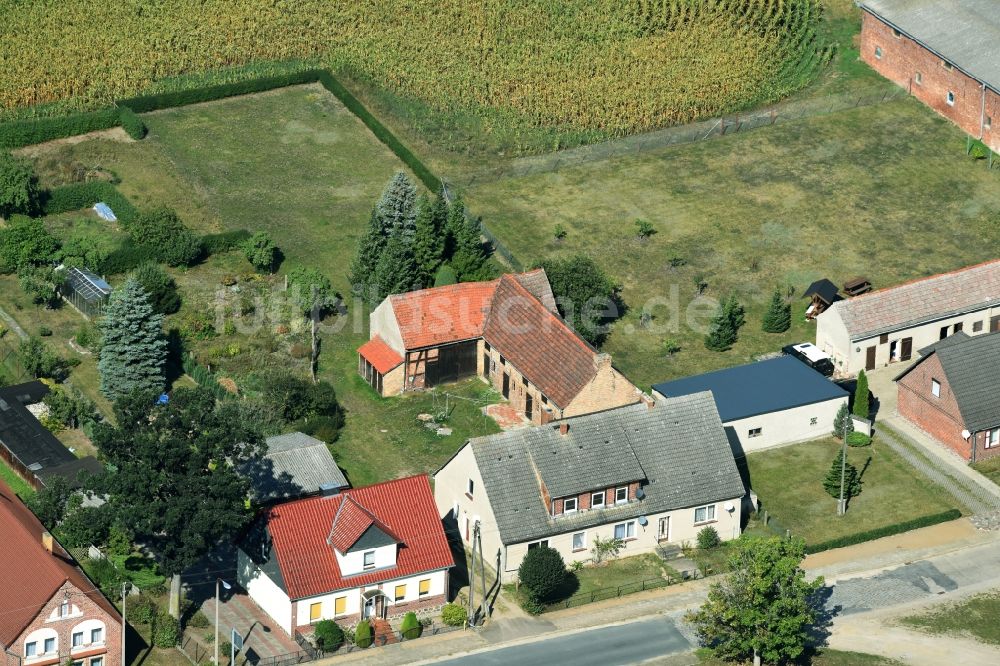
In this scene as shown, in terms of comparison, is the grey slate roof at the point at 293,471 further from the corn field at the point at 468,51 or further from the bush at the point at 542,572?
the corn field at the point at 468,51

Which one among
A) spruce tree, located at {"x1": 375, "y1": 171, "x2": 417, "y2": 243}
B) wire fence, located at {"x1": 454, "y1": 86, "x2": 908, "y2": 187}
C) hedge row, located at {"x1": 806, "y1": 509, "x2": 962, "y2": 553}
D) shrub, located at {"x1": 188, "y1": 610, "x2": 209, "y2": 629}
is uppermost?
wire fence, located at {"x1": 454, "y1": 86, "x2": 908, "y2": 187}

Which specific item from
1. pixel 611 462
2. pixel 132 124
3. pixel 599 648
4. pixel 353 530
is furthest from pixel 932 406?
pixel 132 124

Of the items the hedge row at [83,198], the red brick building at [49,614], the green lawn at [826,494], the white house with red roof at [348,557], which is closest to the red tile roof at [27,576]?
the red brick building at [49,614]

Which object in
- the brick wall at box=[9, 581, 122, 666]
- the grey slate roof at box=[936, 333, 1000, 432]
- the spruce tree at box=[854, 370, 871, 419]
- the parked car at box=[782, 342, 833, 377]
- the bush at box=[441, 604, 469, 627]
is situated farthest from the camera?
the parked car at box=[782, 342, 833, 377]

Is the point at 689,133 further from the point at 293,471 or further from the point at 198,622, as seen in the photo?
the point at 198,622

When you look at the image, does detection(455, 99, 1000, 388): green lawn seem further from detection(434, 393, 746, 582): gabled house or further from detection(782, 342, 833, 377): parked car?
detection(434, 393, 746, 582): gabled house

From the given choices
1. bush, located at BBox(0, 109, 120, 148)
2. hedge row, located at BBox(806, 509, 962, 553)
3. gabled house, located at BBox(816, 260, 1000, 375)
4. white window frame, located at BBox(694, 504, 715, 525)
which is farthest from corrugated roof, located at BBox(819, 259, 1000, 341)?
bush, located at BBox(0, 109, 120, 148)
